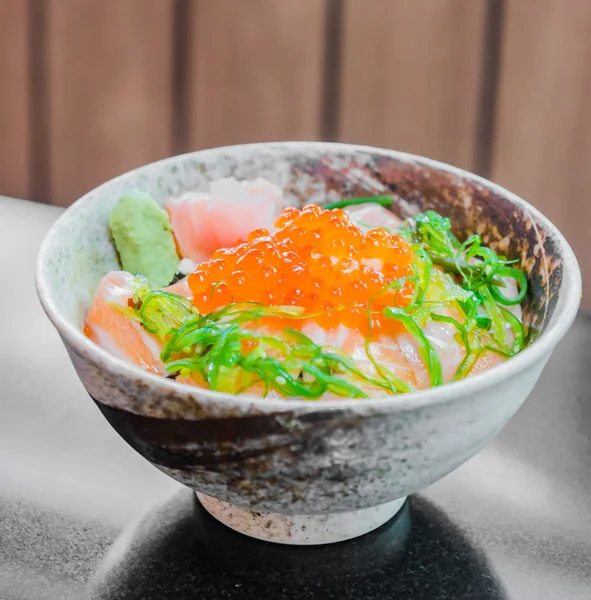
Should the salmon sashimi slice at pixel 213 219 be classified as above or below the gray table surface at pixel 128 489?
above

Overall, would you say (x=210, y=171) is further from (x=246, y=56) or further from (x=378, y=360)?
(x=246, y=56)

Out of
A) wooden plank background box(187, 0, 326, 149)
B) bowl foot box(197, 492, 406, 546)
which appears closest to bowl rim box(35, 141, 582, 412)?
bowl foot box(197, 492, 406, 546)

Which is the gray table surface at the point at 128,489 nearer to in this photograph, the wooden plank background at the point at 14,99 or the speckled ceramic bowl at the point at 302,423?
the speckled ceramic bowl at the point at 302,423

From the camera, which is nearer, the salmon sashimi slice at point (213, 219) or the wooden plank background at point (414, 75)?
the salmon sashimi slice at point (213, 219)

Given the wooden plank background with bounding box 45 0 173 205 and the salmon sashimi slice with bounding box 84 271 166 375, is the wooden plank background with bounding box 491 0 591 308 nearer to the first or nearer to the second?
the wooden plank background with bounding box 45 0 173 205

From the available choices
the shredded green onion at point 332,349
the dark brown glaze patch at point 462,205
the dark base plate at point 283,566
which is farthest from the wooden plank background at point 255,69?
the dark base plate at point 283,566

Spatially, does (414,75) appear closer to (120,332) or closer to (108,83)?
(108,83)
